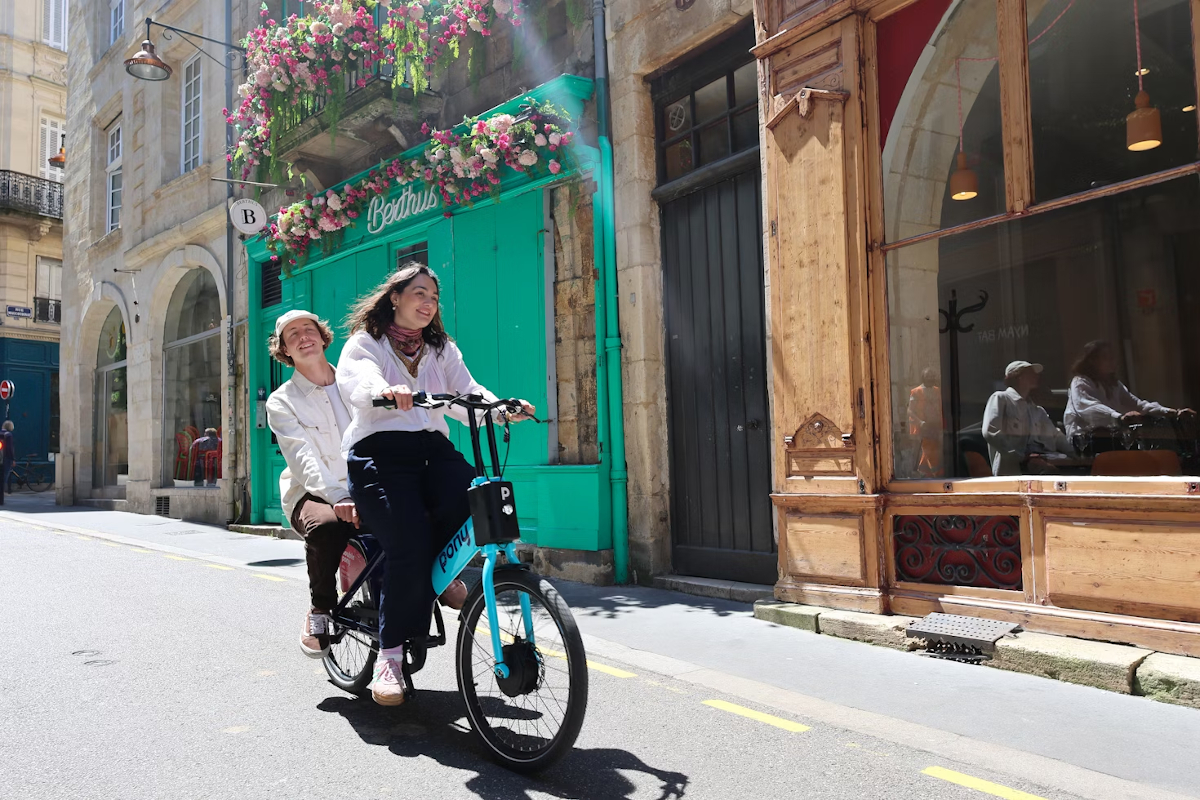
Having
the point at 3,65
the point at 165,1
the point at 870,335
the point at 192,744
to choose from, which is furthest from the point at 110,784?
the point at 3,65

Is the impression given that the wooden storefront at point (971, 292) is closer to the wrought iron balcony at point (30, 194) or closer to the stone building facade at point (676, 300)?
the stone building facade at point (676, 300)

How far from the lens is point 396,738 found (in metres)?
3.65

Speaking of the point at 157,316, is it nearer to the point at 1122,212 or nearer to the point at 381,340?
the point at 381,340

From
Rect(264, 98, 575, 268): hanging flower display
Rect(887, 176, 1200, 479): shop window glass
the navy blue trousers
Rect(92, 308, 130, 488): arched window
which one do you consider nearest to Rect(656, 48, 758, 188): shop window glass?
Rect(264, 98, 575, 268): hanging flower display

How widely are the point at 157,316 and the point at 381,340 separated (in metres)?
15.3

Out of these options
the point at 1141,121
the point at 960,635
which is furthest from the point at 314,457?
the point at 1141,121

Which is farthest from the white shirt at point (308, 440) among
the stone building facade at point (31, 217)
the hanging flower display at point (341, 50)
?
the stone building facade at point (31, 217)

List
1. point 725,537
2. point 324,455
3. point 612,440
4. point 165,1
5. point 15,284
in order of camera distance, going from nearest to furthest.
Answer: point 324,455, point 725,537, point 612,440, point 165,1, point 15,284

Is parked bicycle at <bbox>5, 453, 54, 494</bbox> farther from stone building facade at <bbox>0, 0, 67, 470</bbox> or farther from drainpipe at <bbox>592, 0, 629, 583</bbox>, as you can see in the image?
drainpipe at <bbox>592, 0, 629, 583</bbox>

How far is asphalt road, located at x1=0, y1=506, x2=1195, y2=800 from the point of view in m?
3.14

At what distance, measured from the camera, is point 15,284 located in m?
28.3

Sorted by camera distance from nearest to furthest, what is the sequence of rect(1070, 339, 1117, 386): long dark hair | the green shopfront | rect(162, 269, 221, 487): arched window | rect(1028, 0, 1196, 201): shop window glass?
rect(1028, 0, 1196, 201): shop window glass < rect(1070, 339, 1117, 386): long dark hair < the green shopfront < rect(162, 269, 221, 487): arched window

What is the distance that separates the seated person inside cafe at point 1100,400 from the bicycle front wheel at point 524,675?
11.4 ft

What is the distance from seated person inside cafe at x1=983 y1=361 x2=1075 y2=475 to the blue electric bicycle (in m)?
3.27
